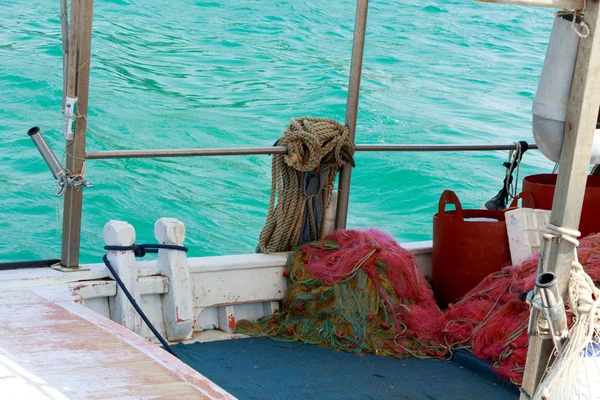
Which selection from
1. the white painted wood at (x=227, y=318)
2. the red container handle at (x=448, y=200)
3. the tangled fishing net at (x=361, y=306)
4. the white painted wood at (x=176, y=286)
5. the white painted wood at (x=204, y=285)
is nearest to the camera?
the white painted wood at (x=204, y=285)

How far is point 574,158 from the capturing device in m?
2.08

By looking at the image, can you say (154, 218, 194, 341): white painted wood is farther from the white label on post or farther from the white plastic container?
the white plastic container

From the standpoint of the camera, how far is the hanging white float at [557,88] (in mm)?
2082

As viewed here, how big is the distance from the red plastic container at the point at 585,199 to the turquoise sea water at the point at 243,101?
696 cm

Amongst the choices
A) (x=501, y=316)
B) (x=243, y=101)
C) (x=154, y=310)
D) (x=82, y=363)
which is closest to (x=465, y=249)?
(x=501, y=316)

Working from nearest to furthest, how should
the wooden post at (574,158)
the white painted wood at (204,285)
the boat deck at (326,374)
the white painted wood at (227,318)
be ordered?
the wooden post at (574,158) < the boat deck at (326,374) < the white painted wood at (204,285) < the white painted wood at (227,318)

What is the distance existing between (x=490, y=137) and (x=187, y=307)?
39.6ft

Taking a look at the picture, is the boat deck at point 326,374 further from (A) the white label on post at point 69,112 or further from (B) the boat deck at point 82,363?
(A) the white label on post at point 69,112

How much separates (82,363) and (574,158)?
1432mm

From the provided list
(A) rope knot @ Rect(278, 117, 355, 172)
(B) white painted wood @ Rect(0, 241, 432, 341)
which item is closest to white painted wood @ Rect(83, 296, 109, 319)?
(B) white painted wood @ Rect(0, 241, 432, 341)

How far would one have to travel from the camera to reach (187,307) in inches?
148

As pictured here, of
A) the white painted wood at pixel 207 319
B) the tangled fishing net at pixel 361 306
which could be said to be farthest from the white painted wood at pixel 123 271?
the tangled fishing net at pixel 361 306

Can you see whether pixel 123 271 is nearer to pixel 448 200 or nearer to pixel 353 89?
pixel 353 89

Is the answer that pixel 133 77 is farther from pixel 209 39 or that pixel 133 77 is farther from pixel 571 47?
pixel 571 47
